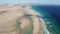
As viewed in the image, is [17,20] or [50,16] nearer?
[17,20]

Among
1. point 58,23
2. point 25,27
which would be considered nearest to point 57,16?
point 58,23

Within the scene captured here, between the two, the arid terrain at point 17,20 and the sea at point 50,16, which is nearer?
the arid terrain at point 17,20

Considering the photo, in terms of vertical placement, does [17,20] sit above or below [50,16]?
below

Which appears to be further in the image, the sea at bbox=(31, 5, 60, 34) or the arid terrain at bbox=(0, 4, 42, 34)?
the sea at bbox=(31, 5, 60, 34)
